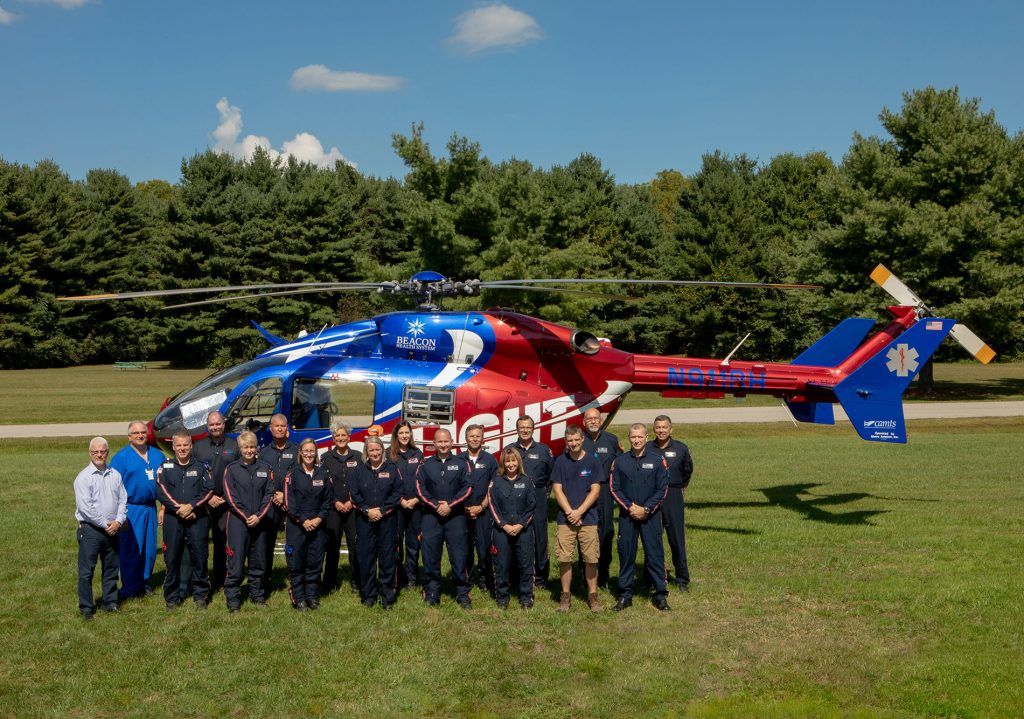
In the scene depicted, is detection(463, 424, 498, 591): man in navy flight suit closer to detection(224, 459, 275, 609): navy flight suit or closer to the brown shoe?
the brown shoe

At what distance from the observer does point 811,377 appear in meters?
13.5

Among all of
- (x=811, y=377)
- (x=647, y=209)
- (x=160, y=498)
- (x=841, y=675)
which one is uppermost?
(x=647, y=209)

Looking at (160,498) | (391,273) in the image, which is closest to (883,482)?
(160,498)

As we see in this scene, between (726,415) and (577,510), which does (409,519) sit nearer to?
(577,510)

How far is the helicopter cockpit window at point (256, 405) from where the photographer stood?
11.5 meters

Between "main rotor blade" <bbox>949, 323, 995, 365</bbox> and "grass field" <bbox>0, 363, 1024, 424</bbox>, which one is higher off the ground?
"main rotor blade" <bbox>949, 323, 995, 365</bbox>

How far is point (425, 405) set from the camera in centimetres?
1177

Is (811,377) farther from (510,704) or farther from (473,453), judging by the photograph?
(510,704)

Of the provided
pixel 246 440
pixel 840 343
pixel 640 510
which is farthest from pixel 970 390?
pixel 246 440

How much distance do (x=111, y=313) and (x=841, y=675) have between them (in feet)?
201

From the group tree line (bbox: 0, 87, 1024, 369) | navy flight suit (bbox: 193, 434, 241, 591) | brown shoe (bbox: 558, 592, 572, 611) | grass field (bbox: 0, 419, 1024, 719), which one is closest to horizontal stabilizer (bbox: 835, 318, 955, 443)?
grass field (bbox: 0, 419, 1024, 719)

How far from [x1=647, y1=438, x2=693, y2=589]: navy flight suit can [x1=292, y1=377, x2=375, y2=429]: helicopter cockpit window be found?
434 centimetres

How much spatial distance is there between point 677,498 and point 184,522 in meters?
5.34

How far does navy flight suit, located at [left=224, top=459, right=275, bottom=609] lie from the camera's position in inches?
344
